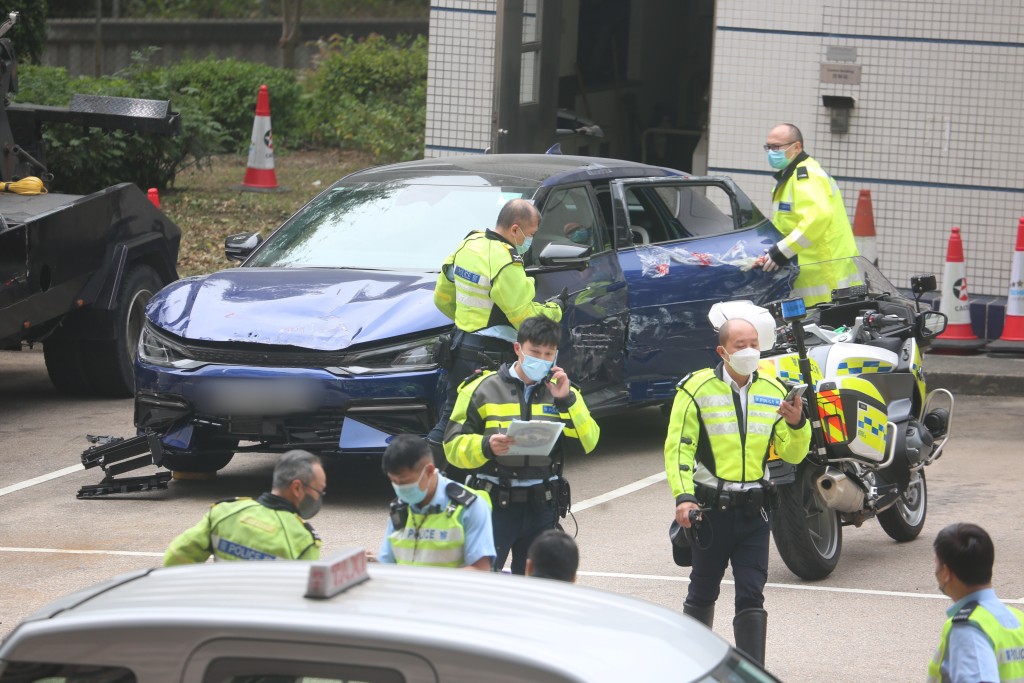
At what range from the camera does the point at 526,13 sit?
13.4 m

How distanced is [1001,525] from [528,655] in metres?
5.75

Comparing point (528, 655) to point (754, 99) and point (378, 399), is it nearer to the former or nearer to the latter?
point (378, 399)

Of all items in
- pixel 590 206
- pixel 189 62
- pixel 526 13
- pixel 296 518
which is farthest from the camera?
pixel 189 62

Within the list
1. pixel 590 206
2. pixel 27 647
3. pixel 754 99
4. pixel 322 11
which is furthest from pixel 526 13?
pixel 322 11

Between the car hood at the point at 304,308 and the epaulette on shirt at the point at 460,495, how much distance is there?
9.72ft

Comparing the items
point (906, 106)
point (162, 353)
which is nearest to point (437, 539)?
point (162, 353)

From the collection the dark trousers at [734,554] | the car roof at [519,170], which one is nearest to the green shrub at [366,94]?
the car roof at [519,170]

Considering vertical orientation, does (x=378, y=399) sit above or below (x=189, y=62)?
below

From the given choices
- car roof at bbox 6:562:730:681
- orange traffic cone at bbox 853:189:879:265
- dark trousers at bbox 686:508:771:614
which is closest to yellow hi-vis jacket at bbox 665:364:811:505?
dark trousers at bbox 686:508:771:614

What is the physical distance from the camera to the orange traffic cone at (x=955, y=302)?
12.2 meters

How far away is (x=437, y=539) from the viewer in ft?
16.0

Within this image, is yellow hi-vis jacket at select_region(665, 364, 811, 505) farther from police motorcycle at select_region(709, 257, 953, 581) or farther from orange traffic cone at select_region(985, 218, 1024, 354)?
orange traffic cone at select_region(985, 218, 1024, 354)

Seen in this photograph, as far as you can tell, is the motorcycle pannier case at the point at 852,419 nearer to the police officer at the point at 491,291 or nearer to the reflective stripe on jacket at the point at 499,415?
the police officer at the point at 491,291

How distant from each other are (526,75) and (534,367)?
797 centimetres
